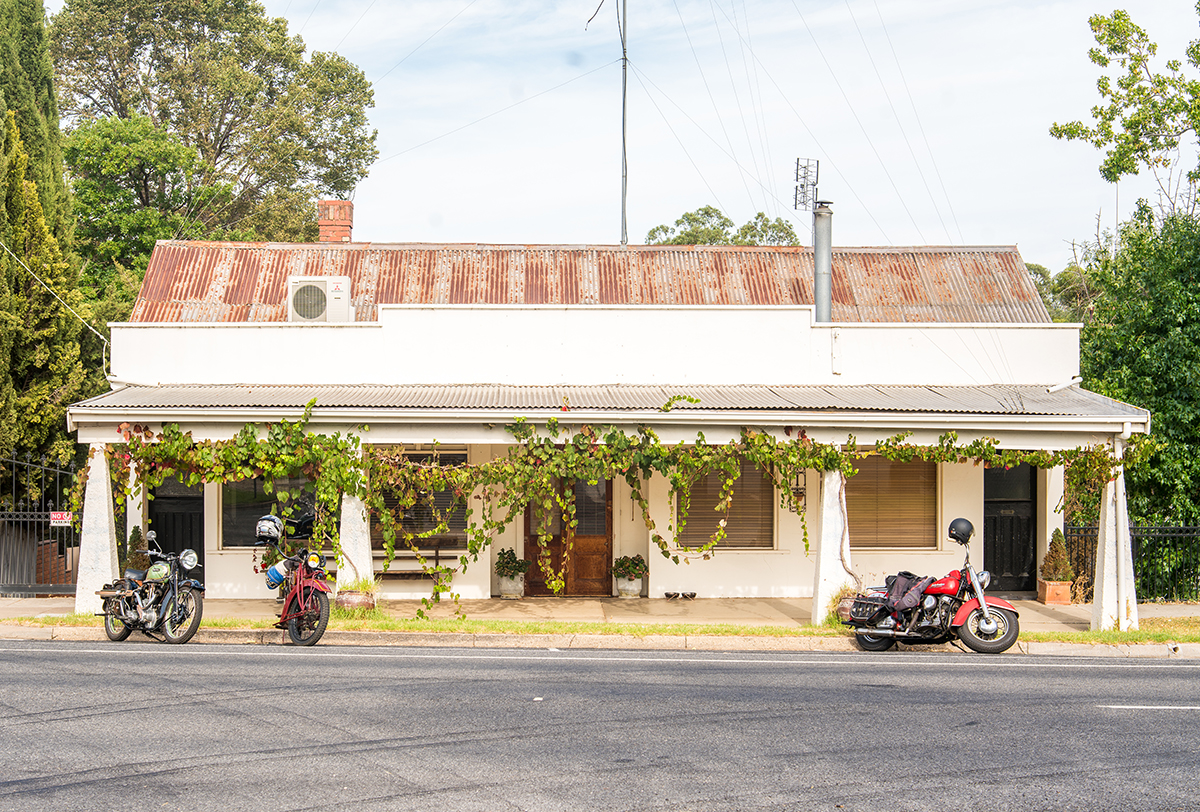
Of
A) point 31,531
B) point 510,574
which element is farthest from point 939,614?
point 31,531

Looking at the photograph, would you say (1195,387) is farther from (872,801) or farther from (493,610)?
(872,801)

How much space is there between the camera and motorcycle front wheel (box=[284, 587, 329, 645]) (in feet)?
39.1

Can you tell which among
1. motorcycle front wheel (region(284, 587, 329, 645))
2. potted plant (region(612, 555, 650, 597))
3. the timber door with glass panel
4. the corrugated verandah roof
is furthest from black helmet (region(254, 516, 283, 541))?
potted plant (region(612, 555, 650, 597))

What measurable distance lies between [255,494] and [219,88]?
2713 centimetres

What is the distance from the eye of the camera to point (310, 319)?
16906mm

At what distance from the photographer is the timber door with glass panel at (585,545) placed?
16.6 metres

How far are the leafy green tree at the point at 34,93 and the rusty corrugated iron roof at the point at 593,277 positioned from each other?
478 cm

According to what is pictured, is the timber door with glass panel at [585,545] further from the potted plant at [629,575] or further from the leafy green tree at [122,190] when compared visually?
the leafy green tree at [122,190]

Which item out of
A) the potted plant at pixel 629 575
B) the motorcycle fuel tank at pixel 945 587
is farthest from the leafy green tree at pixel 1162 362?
the potted plant at pixel 629 575

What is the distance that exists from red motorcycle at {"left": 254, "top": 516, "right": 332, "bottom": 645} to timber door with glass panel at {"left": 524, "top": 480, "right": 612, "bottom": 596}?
5.02m

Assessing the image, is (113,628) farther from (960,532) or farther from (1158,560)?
(1158,560)

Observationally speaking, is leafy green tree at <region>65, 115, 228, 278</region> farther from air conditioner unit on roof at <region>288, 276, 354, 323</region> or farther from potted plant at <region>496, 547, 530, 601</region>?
potted plant at <region>496, 547, 530, 601</region>

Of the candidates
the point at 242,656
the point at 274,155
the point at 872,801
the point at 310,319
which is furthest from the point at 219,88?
the point at 872,801

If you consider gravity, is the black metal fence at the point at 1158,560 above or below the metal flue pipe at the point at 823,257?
below
